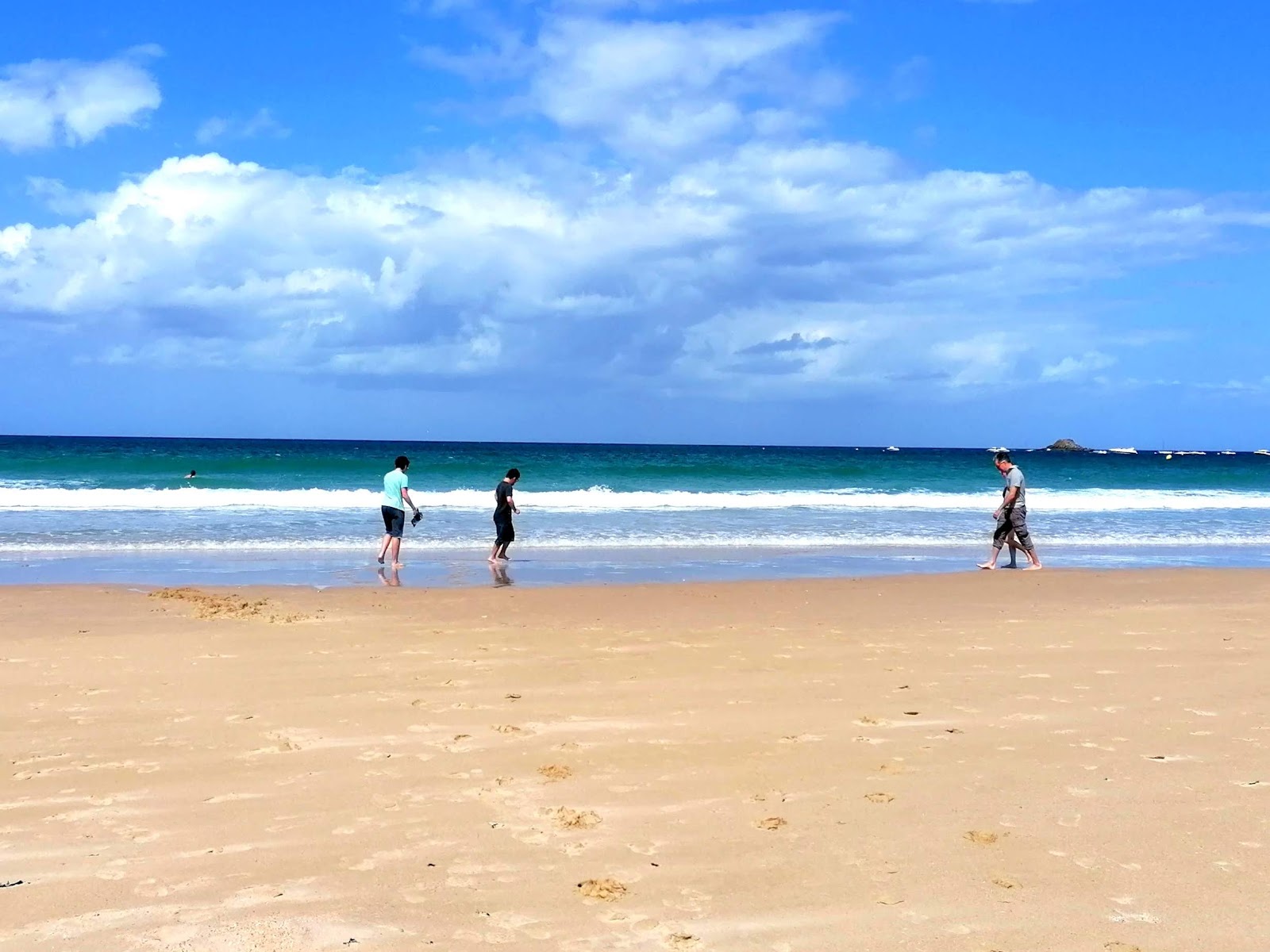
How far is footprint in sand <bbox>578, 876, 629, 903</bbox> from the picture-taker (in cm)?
365

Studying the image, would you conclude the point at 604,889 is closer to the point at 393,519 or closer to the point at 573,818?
the point at 573,818

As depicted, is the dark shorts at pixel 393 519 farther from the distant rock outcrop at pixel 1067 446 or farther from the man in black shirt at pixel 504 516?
the distant rock outcrop at pixel 1067 446

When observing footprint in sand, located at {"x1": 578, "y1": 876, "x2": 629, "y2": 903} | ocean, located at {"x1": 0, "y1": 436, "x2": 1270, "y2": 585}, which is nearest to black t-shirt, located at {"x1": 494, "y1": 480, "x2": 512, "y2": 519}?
ocean, located at {"x1": 0, "y1": 436, "x2": 1270, "y2": 585}

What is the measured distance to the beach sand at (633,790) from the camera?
352 cm

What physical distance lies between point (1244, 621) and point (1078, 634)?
2082 millimetres

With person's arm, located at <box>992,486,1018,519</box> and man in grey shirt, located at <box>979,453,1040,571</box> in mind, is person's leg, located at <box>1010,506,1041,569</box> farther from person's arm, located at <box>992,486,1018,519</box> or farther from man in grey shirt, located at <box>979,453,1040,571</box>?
person's arm, located at <box>992,486,1018,519</box>

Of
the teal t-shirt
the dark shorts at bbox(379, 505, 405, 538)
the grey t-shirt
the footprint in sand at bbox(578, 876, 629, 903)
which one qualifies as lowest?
the footprint in sand at bbox(578, 876, 629, 903)

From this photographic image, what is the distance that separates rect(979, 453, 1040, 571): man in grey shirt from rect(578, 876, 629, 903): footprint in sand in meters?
12.1

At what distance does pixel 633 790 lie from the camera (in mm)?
4766

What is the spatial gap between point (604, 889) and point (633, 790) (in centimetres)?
107

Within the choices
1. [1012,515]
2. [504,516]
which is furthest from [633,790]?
[1012,515]

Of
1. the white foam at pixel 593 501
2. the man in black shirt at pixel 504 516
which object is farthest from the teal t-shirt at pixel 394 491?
the white foam at pixel 593 501

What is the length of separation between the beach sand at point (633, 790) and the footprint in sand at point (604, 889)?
0.04 ft

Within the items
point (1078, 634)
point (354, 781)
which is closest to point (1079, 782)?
point (354, 781)
